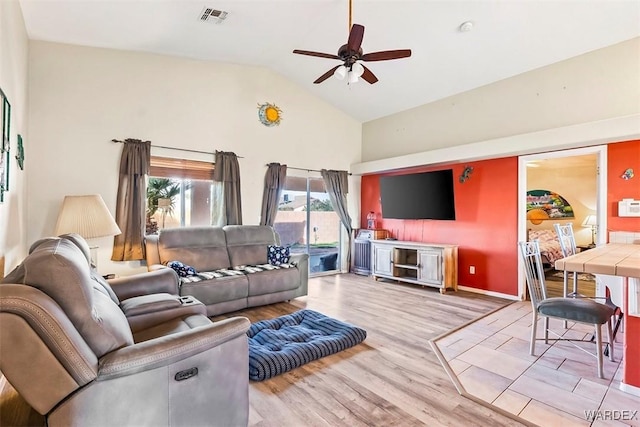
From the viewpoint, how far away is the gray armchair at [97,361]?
111 centimetres

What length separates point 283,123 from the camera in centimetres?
560

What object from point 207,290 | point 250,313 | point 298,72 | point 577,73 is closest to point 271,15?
point 298,72

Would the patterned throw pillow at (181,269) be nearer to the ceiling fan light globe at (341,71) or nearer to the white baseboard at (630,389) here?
the ceiling fan light globe at (341,71)

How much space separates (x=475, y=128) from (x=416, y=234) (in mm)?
2086

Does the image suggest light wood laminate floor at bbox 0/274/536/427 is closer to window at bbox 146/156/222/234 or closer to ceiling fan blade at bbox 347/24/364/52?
window at bbox 146/156/222/234

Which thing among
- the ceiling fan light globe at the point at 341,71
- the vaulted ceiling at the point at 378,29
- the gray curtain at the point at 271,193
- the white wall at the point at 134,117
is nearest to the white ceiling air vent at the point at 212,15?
the vaulted ceiling at the point at 378,29

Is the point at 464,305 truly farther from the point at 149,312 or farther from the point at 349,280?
the point at 149,312

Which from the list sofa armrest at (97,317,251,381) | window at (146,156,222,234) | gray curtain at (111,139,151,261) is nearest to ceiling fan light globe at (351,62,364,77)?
sofa armrest at (97,317,251,381)

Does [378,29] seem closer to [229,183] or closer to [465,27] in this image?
[465,27]

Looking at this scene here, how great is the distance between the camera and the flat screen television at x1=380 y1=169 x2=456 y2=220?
516 cm

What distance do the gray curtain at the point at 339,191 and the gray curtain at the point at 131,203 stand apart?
3163mm

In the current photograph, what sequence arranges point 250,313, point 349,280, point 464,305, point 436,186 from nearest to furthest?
point 250,313, point 464,305, point 436,186, point 349,280

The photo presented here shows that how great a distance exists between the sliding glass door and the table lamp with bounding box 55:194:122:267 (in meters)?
2.77

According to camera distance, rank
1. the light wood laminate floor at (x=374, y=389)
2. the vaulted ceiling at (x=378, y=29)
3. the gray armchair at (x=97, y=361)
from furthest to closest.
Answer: the vaulted ceiling at (x=378, y=29)
the light wood laminate floor at (x=374, y=389)
the gray armchair at (x=97, y=361)
